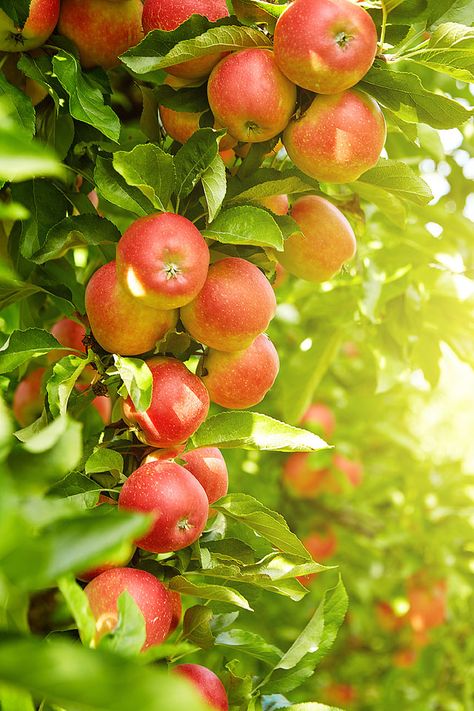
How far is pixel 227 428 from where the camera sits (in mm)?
910

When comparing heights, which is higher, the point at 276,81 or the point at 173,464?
the point at 276,81

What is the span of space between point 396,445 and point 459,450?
0.97m

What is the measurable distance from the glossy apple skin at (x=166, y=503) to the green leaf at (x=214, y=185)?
0.29 m

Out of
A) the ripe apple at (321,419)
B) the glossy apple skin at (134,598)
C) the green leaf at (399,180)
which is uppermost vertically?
the green leaf at (399,180)

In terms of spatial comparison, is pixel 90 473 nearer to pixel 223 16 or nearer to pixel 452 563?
pixel 223 16

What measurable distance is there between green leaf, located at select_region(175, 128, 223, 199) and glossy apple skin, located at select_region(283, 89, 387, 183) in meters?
0.11

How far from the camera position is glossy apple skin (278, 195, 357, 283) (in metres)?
1.09

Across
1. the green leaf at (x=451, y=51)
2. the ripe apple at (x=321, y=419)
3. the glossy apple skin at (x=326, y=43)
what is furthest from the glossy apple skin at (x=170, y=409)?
the ripe apple at (x=321, y=419)

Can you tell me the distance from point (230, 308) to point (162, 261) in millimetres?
105

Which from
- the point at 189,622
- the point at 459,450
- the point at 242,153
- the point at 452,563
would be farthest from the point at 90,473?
the point at 459,450

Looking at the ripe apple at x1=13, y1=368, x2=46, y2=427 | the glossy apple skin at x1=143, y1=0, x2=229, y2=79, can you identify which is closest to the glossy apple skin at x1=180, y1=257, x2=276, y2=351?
the glossy apple skin at x1=143, y1=0, x2=229, y2=79

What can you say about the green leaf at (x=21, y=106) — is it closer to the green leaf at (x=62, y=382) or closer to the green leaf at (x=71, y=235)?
the green leaf at (x=71, y=235)

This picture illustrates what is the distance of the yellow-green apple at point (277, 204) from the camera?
104cm

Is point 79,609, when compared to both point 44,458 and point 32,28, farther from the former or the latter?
point 32,28
